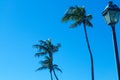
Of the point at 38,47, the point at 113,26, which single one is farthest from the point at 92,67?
the point at 113,26

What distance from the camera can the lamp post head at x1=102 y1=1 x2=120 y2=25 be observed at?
1195 centimetres

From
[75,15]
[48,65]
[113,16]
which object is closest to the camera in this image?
[113,16]

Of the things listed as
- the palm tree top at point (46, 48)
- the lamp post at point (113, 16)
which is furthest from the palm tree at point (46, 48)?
the lamp post at point (113, 16)

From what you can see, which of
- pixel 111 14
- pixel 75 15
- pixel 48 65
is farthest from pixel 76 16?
pixel 111 14

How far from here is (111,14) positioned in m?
12.0

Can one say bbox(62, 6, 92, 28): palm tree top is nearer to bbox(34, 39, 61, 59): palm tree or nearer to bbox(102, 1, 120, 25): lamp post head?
bbox(34, 39, 61, 59): palm tree

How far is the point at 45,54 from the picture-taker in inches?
2441

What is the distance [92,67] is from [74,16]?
7.37 meters

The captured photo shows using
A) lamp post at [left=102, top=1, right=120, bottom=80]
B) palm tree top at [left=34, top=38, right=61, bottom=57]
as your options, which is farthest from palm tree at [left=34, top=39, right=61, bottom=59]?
lamp post at [left=102, top=1, right=120, bottom=80]

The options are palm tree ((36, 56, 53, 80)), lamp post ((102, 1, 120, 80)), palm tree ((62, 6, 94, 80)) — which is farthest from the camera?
palm tree ((36, 56, 53, 80))

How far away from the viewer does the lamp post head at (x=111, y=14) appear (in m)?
12.0

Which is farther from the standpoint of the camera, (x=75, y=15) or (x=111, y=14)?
(x=75, y=15)

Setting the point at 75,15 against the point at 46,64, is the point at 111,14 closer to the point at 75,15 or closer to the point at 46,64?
the point at 75,15

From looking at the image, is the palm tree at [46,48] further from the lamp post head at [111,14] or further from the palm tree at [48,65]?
the lamp post head at [111,14]
